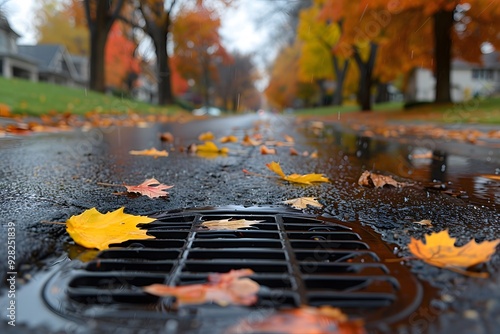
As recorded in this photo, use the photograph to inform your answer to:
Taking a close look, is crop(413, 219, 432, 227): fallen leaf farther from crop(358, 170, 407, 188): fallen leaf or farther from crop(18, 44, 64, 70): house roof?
crop(18, 44, 64, 70): house roof

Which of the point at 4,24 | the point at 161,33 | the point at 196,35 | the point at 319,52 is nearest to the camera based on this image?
the point at 4,24

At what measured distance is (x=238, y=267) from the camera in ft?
3.69

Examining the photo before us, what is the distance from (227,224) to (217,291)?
0.57 meters

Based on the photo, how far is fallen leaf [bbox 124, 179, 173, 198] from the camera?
1955mm

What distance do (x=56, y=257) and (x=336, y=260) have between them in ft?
2.68

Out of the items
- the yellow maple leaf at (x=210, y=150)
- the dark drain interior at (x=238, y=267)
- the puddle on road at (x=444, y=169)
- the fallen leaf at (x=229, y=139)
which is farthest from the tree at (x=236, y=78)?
the dark drain interior at (x=238, y=267)

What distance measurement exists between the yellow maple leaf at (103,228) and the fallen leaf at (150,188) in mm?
409

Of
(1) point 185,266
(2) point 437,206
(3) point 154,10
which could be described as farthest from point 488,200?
(3) point 154,10

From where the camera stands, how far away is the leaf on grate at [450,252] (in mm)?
1126

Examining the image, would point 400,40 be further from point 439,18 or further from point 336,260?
point 336,260

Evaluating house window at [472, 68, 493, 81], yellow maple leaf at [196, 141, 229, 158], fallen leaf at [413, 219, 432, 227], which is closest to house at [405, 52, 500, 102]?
house window at [472, 68, 493, 81]

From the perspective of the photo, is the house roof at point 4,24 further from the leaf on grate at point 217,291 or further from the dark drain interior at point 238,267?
the leaf on grate at point 217,291

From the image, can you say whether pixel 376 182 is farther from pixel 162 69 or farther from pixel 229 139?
pixel 162 69

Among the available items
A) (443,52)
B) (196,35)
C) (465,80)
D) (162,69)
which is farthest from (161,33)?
(465,80)
